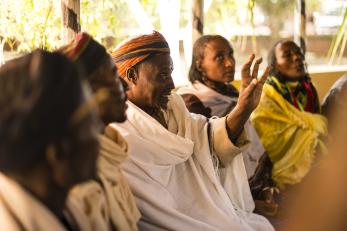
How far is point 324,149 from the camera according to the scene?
129 inches

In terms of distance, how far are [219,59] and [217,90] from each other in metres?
0.20

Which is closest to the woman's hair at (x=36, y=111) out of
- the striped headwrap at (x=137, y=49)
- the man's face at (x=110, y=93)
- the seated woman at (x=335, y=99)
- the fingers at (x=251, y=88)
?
the man's face at (x=110, y=93)

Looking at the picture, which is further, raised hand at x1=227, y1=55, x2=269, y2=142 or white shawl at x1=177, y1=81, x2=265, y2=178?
white shawl at x1=177, y1=81, x2=265, y2=178

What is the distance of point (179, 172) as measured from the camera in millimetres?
1797

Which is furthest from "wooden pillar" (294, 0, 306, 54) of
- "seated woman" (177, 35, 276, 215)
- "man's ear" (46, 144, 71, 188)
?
"man's ear" (46, 144, 71, 188)

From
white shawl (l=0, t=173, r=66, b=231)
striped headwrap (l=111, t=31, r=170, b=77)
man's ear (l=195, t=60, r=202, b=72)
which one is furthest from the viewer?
man's ear (l=195, t=60, r=202, b=72)

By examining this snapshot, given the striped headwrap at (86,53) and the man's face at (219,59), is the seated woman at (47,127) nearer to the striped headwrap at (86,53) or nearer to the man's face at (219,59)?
the striped headwrap at (86,53)

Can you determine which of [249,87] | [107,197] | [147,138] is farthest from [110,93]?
[249,87]

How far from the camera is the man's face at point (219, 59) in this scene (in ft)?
9.56

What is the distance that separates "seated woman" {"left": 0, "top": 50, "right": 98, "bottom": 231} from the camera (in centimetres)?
79

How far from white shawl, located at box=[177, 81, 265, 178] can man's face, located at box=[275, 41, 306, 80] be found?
0.59 meters

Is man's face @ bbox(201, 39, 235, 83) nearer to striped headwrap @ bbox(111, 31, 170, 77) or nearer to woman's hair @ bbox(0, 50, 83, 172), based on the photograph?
striped headwrap @ bbox(111, 31, 170, 77)

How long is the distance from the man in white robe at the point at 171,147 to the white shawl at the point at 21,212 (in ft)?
1.95

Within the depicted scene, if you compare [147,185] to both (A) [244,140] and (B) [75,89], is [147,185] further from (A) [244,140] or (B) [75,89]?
(B) [75,89]
